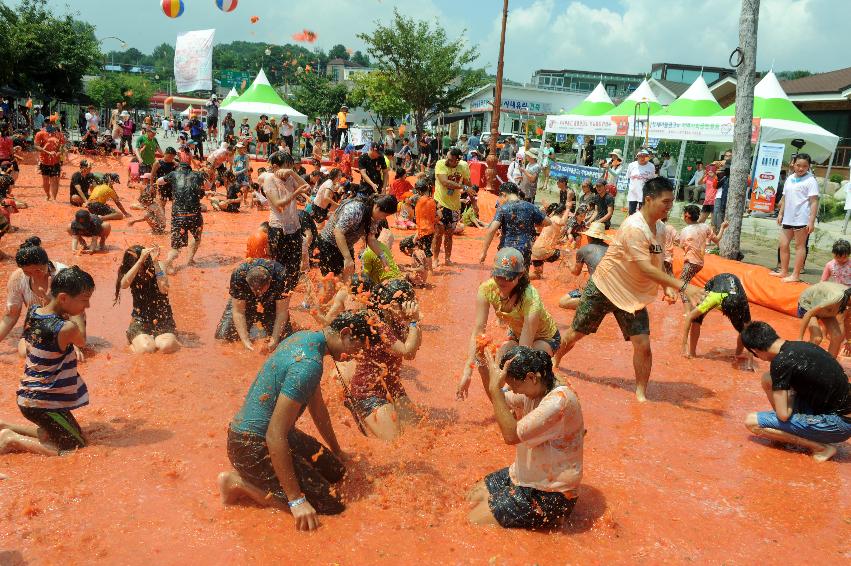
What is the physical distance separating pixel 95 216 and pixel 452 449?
851 cm

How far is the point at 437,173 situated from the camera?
11586 millimetres

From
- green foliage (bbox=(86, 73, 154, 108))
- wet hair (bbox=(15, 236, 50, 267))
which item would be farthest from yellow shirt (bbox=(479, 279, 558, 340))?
green foliage (bbox=(86, 73, 154, 108))

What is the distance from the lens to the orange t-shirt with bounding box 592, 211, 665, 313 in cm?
592

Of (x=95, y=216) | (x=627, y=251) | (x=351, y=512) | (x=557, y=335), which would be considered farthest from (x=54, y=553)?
(x=95, y=216)

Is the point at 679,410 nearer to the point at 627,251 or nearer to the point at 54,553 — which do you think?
the point at 627,251

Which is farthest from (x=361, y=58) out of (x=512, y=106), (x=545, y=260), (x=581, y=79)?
(x=545, y=260)

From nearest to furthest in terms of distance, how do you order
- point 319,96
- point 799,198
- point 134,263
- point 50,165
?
point 134,263 → point 799,198 → point 50,165 → point 319,96

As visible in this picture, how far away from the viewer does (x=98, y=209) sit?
38.3ft

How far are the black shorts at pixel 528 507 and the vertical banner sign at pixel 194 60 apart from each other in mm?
29414

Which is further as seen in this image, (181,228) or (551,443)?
(181,228)

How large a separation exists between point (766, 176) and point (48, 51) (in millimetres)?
34355

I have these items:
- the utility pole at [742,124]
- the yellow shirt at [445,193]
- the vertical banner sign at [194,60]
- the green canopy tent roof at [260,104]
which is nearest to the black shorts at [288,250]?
the yellow shirt at [445,193]

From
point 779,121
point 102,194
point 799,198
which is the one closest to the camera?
point 799,198

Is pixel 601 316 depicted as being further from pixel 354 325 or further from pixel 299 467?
pixel 299 467
